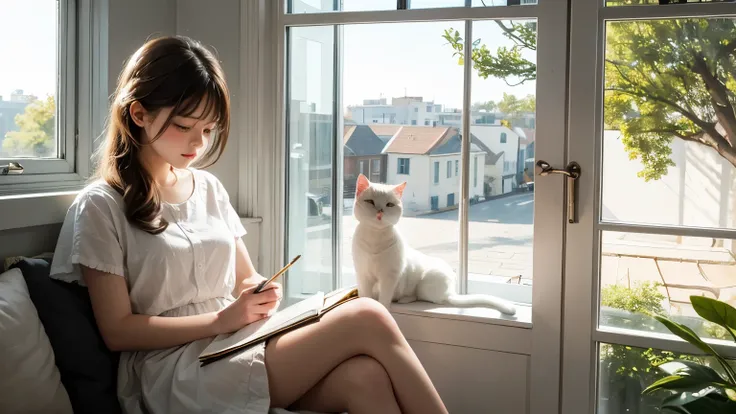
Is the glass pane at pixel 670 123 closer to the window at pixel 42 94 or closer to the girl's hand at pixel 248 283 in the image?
the girl's hand at pixel 248 283

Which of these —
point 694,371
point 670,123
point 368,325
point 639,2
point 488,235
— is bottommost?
point 694,371

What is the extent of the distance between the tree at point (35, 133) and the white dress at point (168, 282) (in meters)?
A: 0.33

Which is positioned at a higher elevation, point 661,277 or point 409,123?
point 409,123

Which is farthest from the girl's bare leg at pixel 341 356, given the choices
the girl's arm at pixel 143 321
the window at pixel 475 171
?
the window at pixel 475 171

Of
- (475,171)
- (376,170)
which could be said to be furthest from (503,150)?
(376,170)

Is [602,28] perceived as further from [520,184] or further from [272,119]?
[272,119]

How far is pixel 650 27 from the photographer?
1.82m

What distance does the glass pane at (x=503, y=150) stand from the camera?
2043 mm

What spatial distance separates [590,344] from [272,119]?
129 centimetres

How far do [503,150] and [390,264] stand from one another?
0.51 m

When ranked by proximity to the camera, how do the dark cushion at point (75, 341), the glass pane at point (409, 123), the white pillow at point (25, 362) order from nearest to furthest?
1. the white pillow at point (25, 362)
2. the dark cushion at point (75, 341)
3. the glass pane at point (409, 123)

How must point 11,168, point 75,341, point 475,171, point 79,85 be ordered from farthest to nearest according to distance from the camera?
point 475,171, point 79,85, point 11,168, point 75,341

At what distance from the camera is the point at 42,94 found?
1.83 metres

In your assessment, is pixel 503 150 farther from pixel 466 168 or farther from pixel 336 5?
pixel 336 5
